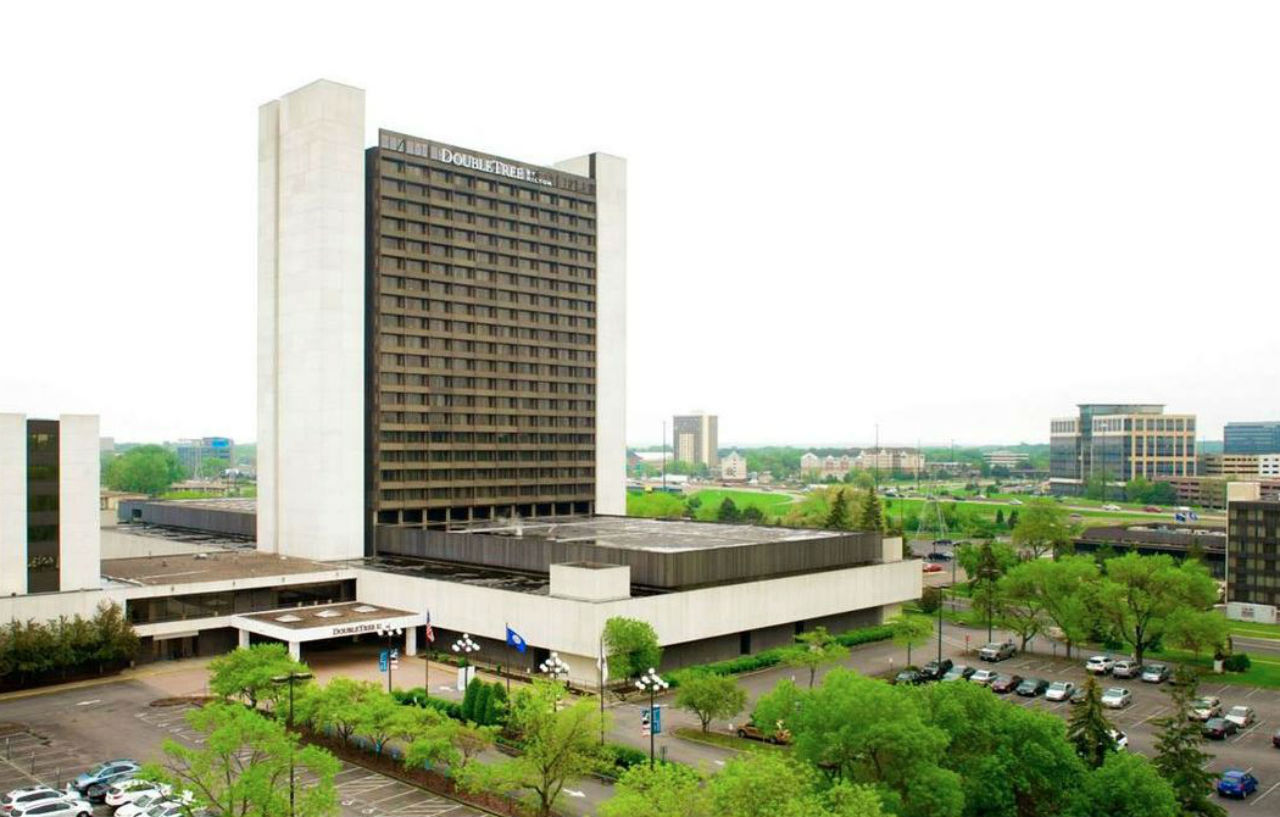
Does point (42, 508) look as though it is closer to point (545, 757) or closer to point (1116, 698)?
point (545, 757)

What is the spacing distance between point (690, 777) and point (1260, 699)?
50787 millimetres

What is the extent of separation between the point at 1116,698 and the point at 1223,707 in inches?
263

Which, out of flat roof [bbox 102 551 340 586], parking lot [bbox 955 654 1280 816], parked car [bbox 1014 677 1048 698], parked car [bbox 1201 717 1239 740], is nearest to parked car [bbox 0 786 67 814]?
flat roof [bbox 102 551 340 586]

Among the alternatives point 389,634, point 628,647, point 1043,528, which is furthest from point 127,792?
point 1043,528

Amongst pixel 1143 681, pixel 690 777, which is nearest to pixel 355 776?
pixel 690 777

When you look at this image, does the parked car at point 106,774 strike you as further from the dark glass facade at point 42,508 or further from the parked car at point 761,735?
the parked car at point 761,735

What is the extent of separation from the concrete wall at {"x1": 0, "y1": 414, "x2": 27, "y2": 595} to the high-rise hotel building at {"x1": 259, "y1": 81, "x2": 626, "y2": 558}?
88.7 feet

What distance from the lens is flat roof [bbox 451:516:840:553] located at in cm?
8175

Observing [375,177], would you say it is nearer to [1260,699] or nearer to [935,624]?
[935,624]

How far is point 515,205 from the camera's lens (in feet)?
349

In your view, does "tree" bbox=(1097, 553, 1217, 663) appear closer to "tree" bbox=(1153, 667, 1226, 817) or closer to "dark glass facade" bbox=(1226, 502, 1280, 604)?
"dark glass facade" bbox=(1226, 502, 1280, 604)

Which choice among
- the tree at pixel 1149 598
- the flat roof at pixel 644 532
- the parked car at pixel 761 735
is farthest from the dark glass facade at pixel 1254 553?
the parked car at pixel 761 735

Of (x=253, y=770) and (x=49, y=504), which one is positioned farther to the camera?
(x=49, y=504)

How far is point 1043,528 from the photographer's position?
12169cm
